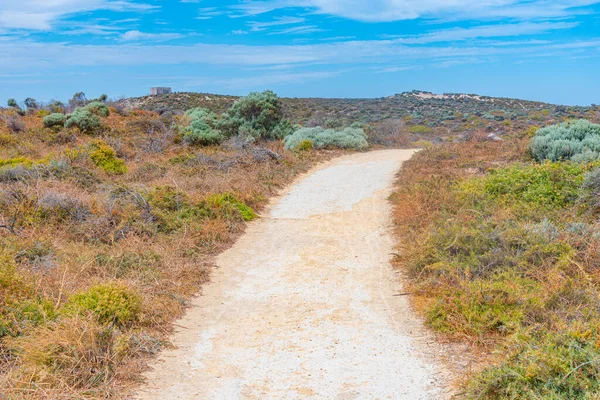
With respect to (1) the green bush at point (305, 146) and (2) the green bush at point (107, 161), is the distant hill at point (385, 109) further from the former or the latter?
(2) the green bush at point (107, 161)

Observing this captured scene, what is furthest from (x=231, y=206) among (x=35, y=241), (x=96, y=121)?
(x=96, y=121)

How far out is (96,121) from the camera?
70.5ft

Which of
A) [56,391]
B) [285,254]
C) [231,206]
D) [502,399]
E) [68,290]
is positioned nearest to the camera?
[502,399]

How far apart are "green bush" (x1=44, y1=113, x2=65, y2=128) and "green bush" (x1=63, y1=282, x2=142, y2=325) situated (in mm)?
18406

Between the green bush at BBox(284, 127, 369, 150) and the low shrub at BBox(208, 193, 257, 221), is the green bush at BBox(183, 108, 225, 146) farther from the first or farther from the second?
the low shrub at BBox(208, 193, 257, 221)

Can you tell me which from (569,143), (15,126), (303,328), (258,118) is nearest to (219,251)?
(303,328)

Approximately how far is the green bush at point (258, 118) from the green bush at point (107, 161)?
7.19 metres

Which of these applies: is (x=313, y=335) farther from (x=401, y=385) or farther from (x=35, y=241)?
(x=35, y=241)

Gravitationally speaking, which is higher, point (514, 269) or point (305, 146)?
point (305, 146)

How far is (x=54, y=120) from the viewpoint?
21453mm

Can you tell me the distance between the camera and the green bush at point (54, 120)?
2139 cm

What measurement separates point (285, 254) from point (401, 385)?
396 cm

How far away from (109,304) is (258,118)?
53.9ft

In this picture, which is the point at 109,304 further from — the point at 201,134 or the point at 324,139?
the point at 324,139
